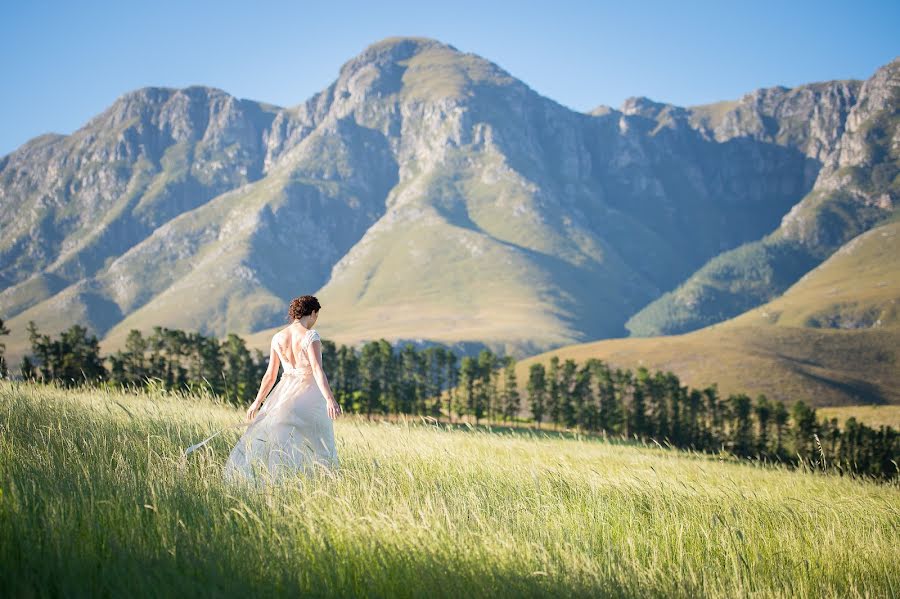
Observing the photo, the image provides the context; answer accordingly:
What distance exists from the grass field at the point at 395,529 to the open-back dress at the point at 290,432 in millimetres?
523

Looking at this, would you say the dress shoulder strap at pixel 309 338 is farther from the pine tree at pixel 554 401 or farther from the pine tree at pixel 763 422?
the pine tree at pixel 554 401

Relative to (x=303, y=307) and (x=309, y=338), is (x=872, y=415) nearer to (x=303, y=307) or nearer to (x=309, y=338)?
(x=303, y=307)

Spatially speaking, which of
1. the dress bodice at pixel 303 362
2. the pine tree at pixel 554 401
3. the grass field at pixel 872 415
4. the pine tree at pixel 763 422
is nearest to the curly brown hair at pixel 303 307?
the dress bodice at pixel 303 362

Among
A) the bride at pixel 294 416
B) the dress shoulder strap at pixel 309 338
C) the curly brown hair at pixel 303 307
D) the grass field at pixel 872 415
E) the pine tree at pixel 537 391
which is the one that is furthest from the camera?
the grass field at pixel 872 415

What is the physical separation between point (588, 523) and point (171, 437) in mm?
6227

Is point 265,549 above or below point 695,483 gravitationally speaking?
above

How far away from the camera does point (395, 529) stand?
20.3ft

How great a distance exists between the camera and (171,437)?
388 inches

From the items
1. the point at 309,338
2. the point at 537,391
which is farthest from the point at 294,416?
the point at 537,391

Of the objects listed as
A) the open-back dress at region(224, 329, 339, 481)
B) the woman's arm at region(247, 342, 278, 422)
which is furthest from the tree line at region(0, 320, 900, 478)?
the open-back dress at region(224, 329, 339, 481)

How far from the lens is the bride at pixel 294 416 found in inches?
360

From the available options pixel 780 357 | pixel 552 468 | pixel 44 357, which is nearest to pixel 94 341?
pixel 44 357

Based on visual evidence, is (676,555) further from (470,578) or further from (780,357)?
(780,357)

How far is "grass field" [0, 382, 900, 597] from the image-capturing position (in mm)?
5516
